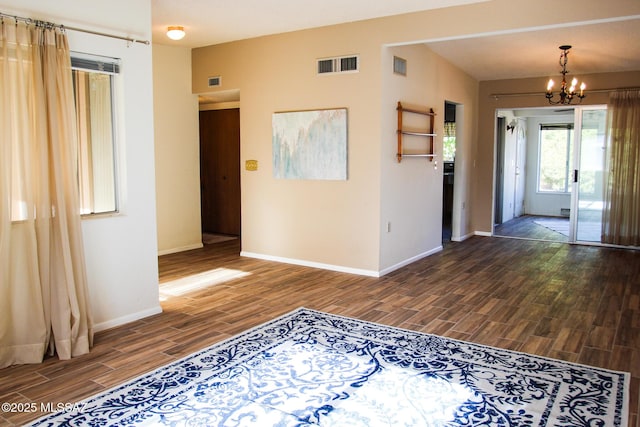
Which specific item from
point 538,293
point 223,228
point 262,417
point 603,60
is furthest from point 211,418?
point 603,60

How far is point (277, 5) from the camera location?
4.79 m

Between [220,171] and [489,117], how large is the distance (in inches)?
182

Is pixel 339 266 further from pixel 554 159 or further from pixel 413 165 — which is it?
pixel 554 159

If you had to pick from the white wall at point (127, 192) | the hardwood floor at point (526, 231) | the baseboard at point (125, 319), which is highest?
the white wall at point (127, 192)

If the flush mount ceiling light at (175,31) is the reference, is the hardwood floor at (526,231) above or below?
below

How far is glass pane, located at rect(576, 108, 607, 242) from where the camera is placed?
7.69 m

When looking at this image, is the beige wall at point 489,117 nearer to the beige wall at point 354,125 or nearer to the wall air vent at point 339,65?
the beige wall at point 354,125

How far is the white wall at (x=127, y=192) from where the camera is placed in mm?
3740

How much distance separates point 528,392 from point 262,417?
59.5 inches

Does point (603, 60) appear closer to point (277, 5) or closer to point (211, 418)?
point (277, 5)

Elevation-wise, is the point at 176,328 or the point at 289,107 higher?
the point at 289,107

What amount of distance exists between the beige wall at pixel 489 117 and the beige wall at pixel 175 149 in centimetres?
472

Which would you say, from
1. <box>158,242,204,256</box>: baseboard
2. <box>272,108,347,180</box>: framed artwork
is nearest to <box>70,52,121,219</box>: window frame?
<box>272,108,347,180</box>: framed artwork

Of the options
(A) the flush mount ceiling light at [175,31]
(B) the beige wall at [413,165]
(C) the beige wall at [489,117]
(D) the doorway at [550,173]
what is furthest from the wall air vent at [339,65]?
(D) the doorway at [550,173]
